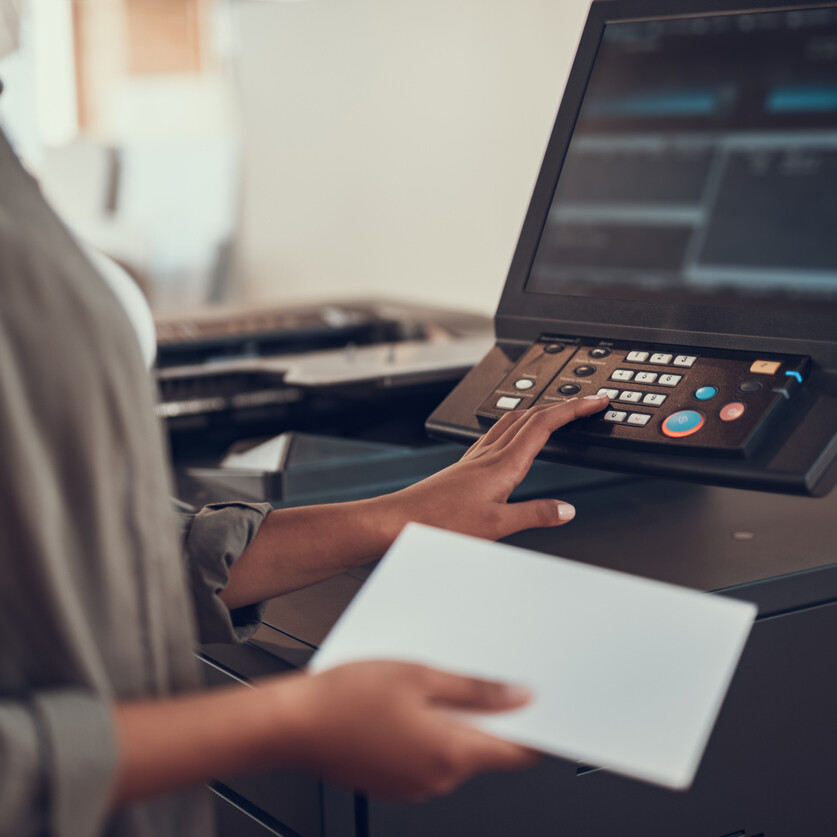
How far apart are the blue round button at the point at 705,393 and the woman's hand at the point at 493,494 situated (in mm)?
59

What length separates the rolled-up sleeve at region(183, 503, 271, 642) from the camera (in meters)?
0.60

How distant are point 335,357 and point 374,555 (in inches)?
15.1

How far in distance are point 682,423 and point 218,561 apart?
0.96 feet

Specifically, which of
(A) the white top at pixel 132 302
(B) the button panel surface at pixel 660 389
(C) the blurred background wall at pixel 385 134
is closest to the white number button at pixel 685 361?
(B) the button panel surface at pixel 660 389

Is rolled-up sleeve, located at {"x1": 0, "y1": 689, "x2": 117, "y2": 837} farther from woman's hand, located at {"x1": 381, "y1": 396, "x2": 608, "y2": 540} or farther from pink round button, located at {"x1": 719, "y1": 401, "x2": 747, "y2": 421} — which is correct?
pink round button, located at {"x1": 719, "y1": 401, "x2": 747, "y2": 421}

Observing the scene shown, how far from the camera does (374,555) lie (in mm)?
658

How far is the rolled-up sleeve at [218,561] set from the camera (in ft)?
1.97

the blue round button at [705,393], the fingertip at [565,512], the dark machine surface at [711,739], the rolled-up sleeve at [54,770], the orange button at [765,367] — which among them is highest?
the orange button at [765,367]

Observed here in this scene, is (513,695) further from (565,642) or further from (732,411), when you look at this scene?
(732,411)

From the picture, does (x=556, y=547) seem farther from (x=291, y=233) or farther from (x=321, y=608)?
(x=291, y=233)

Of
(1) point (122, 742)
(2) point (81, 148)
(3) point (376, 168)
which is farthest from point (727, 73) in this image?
(2) point (81, 148)

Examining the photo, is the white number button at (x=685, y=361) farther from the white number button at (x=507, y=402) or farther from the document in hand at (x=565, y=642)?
the document in hand at (x=565, y=642)

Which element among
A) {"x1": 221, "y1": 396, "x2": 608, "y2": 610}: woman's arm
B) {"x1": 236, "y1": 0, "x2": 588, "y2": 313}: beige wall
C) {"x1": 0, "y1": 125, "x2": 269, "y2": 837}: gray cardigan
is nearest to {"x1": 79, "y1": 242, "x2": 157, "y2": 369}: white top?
{"x1": 0, "y1": 125, "x2": 269, "y2": 837}: gray cardigan

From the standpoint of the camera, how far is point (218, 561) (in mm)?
609
